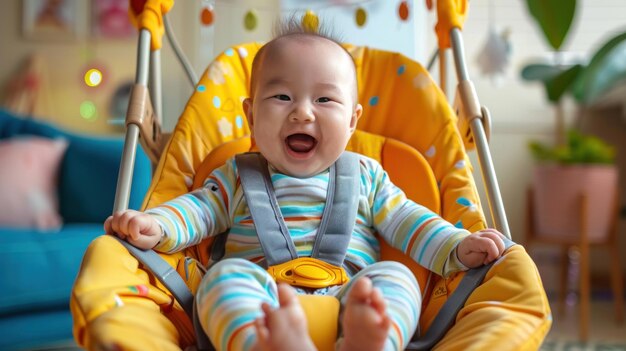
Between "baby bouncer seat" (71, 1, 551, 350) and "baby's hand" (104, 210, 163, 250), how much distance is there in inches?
0.8

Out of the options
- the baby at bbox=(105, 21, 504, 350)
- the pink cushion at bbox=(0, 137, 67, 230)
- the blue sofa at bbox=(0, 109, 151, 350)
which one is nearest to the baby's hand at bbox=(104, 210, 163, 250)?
the baby at bbox=(105, 21, 504, 350)

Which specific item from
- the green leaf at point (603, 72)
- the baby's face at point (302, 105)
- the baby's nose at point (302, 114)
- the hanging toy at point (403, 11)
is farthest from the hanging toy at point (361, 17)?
the green leaf at point (603, 72)

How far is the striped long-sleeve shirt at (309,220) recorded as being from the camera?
107 centimetres

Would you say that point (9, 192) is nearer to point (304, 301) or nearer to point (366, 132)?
point (366, 132)

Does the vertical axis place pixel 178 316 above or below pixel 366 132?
below

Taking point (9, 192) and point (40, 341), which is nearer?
point (40, 341)

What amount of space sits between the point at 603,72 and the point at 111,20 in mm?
2271

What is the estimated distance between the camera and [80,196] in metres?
2.43

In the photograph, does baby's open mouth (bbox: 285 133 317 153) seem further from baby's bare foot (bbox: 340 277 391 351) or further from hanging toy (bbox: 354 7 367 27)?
hanging toy (bbox: 354 7 367 27)

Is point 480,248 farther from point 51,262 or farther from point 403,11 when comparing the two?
point 51,262

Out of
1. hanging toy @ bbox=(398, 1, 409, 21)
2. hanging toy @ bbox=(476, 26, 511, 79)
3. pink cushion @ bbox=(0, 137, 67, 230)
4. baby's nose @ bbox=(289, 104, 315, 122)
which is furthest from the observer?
hanging toy @ bbox=(476, 26, 511, 79)

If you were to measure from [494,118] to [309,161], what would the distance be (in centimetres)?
224

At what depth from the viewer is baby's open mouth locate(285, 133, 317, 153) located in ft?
3.71

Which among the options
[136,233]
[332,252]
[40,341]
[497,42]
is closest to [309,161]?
[332,252]
